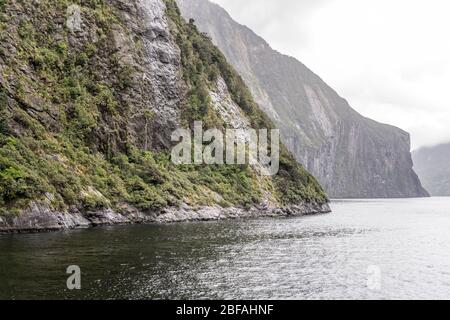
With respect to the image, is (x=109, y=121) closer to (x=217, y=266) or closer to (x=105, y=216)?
(x=105, y=216)

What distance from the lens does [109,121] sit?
90312mm

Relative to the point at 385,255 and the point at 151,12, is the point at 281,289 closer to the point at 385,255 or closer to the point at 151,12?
the point at 385,255

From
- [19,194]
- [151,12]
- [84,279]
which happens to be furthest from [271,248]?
[151,12]

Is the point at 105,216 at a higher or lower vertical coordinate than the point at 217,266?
higher

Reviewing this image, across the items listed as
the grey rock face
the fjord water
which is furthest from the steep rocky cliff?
the fjord water

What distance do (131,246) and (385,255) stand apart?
2541 centimetres

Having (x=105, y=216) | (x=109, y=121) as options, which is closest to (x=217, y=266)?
(x=105, y=216)

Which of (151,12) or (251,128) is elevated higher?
(151,12)

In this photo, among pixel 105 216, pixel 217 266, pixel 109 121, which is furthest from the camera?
pixel 109 121

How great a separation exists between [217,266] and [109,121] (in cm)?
6023

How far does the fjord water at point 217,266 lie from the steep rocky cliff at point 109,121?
41.4ft

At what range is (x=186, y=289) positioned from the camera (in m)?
28.5

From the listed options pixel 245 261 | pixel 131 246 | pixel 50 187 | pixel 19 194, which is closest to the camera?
pixel 245 261

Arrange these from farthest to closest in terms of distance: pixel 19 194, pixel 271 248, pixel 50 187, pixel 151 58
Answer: pixel 151 58 → pixel 50 187 → pixel 19 194 → pixel 271 248
